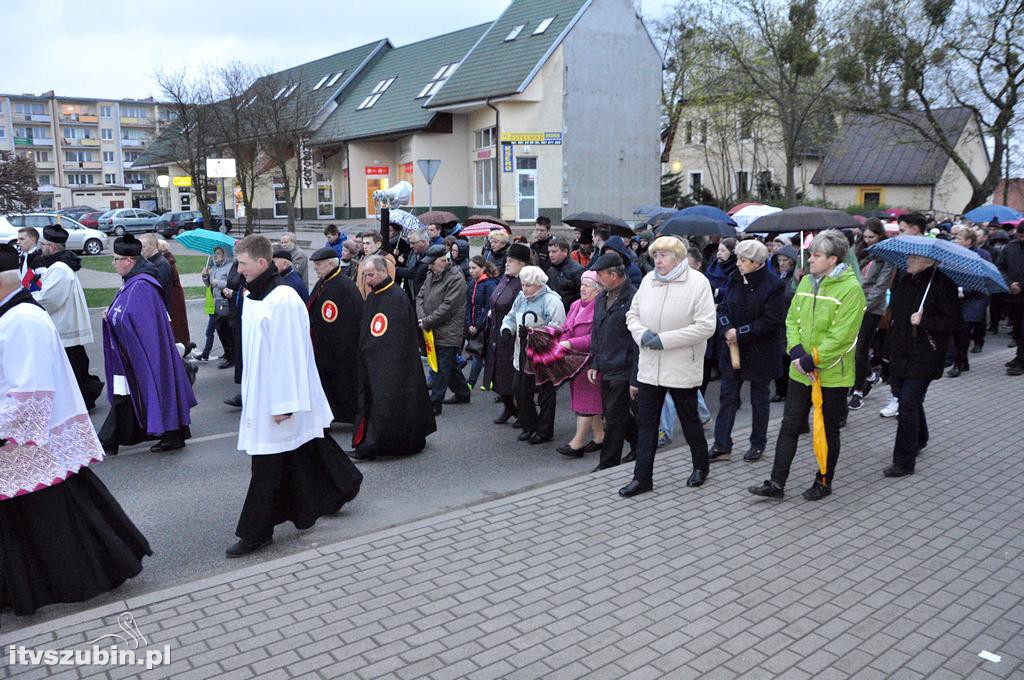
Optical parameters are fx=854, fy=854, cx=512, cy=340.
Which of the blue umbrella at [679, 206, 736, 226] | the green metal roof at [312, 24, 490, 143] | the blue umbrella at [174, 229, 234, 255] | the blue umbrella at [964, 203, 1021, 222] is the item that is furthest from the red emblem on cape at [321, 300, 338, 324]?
the green metal roof at [312, 24, 490, 143]

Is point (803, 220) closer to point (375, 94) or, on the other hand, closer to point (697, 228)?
point (697, 228)

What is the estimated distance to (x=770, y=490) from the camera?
20.4ft

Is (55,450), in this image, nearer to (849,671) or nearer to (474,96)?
(849,671)

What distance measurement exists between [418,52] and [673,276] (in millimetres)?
41817

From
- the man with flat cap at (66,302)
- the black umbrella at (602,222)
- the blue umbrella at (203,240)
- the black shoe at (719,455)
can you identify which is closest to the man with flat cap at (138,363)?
the man with flat cap at (66,302)

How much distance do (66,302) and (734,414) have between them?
7.00 metres

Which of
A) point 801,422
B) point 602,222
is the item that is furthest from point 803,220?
point 801,422

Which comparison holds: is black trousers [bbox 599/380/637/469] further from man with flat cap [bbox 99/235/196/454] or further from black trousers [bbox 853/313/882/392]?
man with flat cap [bbox 99/235/196/454]

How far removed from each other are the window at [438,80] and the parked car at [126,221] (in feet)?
56.1

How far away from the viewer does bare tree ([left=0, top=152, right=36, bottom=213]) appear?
38.9 meters

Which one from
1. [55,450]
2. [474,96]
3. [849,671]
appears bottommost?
[849,671]

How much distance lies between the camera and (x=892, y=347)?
687cm

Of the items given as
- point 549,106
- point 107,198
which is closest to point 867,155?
point 549,106

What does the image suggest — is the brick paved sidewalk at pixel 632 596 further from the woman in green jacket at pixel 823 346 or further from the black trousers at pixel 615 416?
→ the black trousers at pixel 615 416
